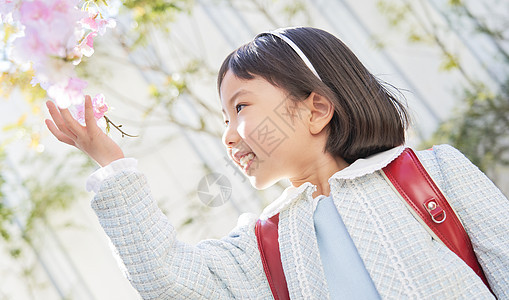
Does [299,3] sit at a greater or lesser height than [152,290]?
greater

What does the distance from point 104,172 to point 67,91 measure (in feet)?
0.84

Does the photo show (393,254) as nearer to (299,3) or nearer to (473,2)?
(299,3)

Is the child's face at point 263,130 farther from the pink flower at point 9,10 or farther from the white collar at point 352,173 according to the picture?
the pink flower at point 9,10

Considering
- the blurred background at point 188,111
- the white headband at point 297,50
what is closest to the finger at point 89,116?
the white headband at point 297,50

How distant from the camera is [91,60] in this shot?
3.89 meters

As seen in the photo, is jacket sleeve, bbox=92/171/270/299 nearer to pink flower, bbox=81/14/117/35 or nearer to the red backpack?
the red backpack

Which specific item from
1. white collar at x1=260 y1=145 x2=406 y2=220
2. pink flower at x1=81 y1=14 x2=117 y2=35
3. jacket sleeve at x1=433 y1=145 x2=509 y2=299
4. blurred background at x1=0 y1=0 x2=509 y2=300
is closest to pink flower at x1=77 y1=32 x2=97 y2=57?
pink flower at x1=81 y1=14 x2=117 y2=35

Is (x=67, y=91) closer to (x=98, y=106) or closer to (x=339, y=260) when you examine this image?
(x=98, y=106)

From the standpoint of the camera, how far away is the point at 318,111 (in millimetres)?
1189

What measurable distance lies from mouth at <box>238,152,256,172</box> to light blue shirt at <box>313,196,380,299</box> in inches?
7.4

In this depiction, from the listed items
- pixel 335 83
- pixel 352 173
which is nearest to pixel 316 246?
pixel 352 173

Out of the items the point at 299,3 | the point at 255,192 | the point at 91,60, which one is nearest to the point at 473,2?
the point at 299,3

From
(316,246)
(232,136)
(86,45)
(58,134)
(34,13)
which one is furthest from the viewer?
(232,136)

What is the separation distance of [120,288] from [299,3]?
9.06 ft
